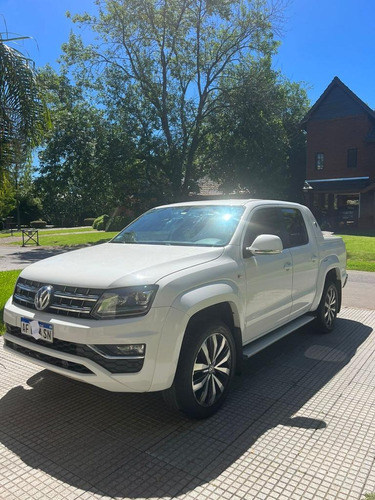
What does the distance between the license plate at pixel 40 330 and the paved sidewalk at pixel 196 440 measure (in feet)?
2.44

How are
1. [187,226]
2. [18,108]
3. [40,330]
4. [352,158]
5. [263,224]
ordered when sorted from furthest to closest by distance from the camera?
[352,158] → [18,108] → [263,224] → [187,226] → [40,330]

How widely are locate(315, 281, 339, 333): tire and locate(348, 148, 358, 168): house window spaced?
25.8 metres

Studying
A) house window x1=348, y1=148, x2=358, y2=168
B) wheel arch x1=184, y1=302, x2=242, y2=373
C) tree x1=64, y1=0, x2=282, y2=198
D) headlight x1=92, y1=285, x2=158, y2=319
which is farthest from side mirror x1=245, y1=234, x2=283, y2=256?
house window x1=348, y1=148, x2=358, y2=168

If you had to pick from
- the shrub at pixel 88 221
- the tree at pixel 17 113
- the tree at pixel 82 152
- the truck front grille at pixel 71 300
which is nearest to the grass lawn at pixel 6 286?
the tree at pixel 17 113

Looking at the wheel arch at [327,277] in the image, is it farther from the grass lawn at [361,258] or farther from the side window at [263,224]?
the grass lawn at [361,258]

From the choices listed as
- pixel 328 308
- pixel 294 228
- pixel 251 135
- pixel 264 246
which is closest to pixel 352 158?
pixel 251 135

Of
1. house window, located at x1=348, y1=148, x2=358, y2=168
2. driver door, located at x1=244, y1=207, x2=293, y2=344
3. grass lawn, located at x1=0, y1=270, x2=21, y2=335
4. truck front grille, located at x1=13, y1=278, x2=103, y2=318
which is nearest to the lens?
truck front grille, located at x1=13, y1=278, x2=103, y2=318

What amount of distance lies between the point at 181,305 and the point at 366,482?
1661 millimetres

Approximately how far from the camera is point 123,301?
300cm

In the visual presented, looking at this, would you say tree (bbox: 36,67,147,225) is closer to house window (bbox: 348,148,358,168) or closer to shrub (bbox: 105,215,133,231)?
shrub (bbox: 105,215,133,231)

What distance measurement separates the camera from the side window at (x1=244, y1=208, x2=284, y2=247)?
4204 mm

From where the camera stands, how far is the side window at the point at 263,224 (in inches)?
165

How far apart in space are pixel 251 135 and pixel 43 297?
2107 centimetres

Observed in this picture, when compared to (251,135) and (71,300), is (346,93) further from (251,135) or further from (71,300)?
(71,300)
